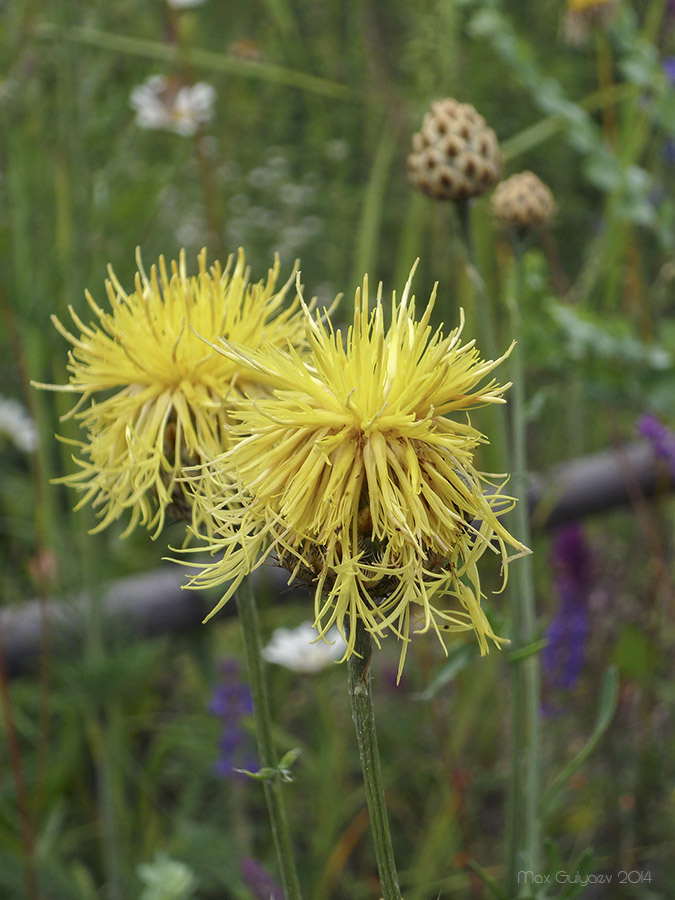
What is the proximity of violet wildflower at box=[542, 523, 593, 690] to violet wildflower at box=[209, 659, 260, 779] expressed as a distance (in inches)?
20.0

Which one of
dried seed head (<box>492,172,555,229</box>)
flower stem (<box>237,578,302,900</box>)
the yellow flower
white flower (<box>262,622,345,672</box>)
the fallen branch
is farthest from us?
the fallen branch

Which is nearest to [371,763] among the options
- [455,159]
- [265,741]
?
[265,741]

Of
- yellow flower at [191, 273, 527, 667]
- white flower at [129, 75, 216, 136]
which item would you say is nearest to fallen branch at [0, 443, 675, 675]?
yellow flower at [191, 273, 527, 667]

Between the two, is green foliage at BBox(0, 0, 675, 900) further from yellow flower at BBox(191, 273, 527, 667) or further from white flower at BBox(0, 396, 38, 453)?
yellow flower at BBox(191, 273, 527, 667)

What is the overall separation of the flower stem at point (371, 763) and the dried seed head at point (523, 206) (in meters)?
0.60

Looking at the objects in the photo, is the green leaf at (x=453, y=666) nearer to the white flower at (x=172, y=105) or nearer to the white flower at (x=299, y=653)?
the white flower at (x=299, y=653)

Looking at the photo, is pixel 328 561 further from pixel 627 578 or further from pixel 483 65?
pixel 483 65

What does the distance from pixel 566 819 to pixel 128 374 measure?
1.14 m

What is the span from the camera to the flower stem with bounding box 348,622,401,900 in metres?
0.49

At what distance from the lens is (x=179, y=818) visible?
4.36ft

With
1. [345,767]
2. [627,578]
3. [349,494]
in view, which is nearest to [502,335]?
[627,578]

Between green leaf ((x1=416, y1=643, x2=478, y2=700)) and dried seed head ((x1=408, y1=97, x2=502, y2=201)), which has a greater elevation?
dried seed head ((x1=408, y1=97, x2=502, y2=201))

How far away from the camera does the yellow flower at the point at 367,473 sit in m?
0.48

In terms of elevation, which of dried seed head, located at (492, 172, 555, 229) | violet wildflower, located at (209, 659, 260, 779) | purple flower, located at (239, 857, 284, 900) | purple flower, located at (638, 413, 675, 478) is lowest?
purple flower, located at (239, 857, 284, 900)
